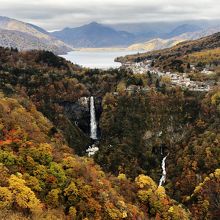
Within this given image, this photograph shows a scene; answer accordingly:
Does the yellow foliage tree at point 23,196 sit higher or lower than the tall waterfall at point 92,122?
higher

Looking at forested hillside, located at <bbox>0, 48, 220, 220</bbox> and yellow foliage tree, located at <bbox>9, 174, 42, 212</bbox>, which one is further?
forested hillside, located at <bbox>0, 48, 220, 220</bbox>

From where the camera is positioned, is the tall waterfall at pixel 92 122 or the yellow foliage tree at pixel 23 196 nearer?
the yellow foliage tree at pixel 23 196

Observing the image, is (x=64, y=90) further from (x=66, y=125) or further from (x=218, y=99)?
(x=218, y=99)

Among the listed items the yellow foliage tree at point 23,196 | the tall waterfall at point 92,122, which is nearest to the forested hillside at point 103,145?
the yellow foliage tree at point 23,196

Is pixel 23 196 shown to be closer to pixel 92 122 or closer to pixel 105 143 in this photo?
pixel 105 143

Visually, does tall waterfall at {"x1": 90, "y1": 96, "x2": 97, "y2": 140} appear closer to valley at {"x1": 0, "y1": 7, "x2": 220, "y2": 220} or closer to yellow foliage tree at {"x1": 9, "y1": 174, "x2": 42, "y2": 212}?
valley at {"x1": 0, "y1": 7, "x2": 220, "y2": 220}

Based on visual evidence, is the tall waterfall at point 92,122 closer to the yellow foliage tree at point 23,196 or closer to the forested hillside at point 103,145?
the forested hillside at point 103,145

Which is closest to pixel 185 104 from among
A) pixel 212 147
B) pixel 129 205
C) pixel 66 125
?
pixel 212 147

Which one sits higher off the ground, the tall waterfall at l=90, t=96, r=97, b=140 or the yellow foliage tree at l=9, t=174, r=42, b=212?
the yellow foliage tree at l=9, t=174, r=42, b=212

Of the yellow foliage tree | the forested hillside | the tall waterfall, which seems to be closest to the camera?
the yellow foliage tree

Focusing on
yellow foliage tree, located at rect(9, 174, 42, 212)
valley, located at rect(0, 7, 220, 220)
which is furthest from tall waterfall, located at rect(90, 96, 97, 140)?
yellow foliage tree, located at rect(9, 174, 42, 212)
